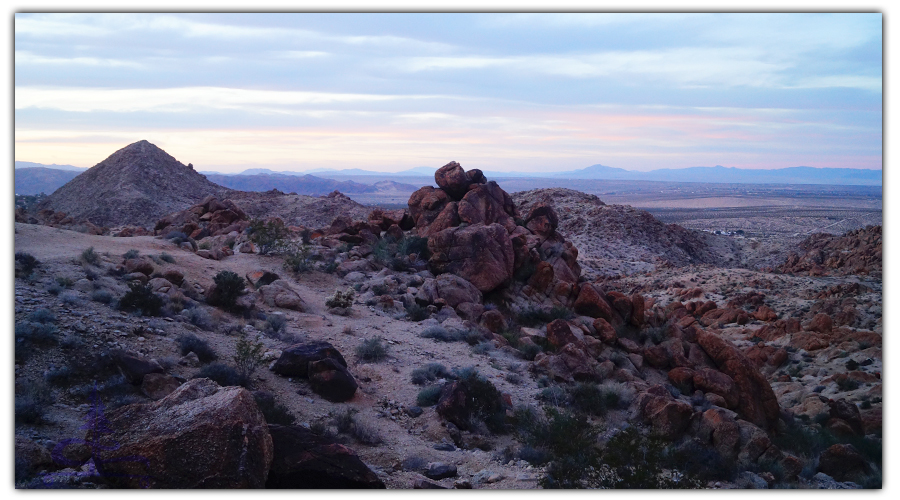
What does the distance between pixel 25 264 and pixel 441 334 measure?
10.1m

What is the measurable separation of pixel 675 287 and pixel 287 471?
32.5 meters

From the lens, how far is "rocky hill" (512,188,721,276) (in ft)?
160

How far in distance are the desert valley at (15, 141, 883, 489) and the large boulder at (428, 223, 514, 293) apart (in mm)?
88

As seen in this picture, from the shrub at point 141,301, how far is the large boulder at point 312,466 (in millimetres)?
6853

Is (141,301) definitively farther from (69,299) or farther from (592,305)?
(592,305)

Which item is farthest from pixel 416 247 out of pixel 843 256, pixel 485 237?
pixel 843 256

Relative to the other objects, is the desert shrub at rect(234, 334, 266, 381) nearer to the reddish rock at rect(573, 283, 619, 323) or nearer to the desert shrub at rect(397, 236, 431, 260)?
the desert shrub at rect(397, 236, 431, 260)

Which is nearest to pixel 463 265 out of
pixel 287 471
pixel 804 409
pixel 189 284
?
pixel 189 284

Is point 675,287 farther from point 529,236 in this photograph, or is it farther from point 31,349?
point 31,349

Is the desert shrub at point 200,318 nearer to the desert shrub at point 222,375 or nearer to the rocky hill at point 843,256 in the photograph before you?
the desert shrub at point 222,375

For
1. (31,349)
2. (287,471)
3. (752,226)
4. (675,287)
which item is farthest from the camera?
(752,226)

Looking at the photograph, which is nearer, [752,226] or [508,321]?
[508,321]

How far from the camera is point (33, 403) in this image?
787cm

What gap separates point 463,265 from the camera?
66.8 feet
